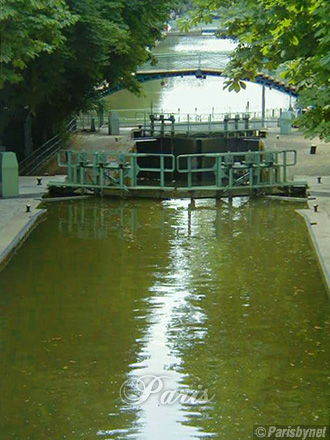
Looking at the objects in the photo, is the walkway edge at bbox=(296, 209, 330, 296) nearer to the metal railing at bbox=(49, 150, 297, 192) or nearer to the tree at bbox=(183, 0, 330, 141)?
the tree at bbox=(183, 0, 330, 141)

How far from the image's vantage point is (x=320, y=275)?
669 inches

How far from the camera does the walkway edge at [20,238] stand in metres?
18.0

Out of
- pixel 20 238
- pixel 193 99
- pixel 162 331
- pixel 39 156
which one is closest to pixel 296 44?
pixel 162 331

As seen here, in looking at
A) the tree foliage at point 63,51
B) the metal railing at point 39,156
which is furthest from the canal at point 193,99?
the tree foliage at point 63,51

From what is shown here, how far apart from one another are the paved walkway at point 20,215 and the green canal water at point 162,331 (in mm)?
254

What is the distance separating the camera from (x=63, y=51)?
28.3m

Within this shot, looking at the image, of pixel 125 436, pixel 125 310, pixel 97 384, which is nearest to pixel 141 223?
pixel 125 310

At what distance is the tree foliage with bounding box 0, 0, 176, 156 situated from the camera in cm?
2250

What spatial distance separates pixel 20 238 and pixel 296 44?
684cm

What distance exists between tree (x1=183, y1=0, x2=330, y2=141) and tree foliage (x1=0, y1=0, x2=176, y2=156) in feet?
14.5

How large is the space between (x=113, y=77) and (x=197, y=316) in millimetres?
22021

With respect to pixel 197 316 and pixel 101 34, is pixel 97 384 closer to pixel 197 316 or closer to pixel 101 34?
pixel 197 316

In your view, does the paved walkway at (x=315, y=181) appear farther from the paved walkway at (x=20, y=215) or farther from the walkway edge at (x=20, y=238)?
the paved walkway at (x=20, y=215)

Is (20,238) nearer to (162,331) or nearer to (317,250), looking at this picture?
(317,250)
